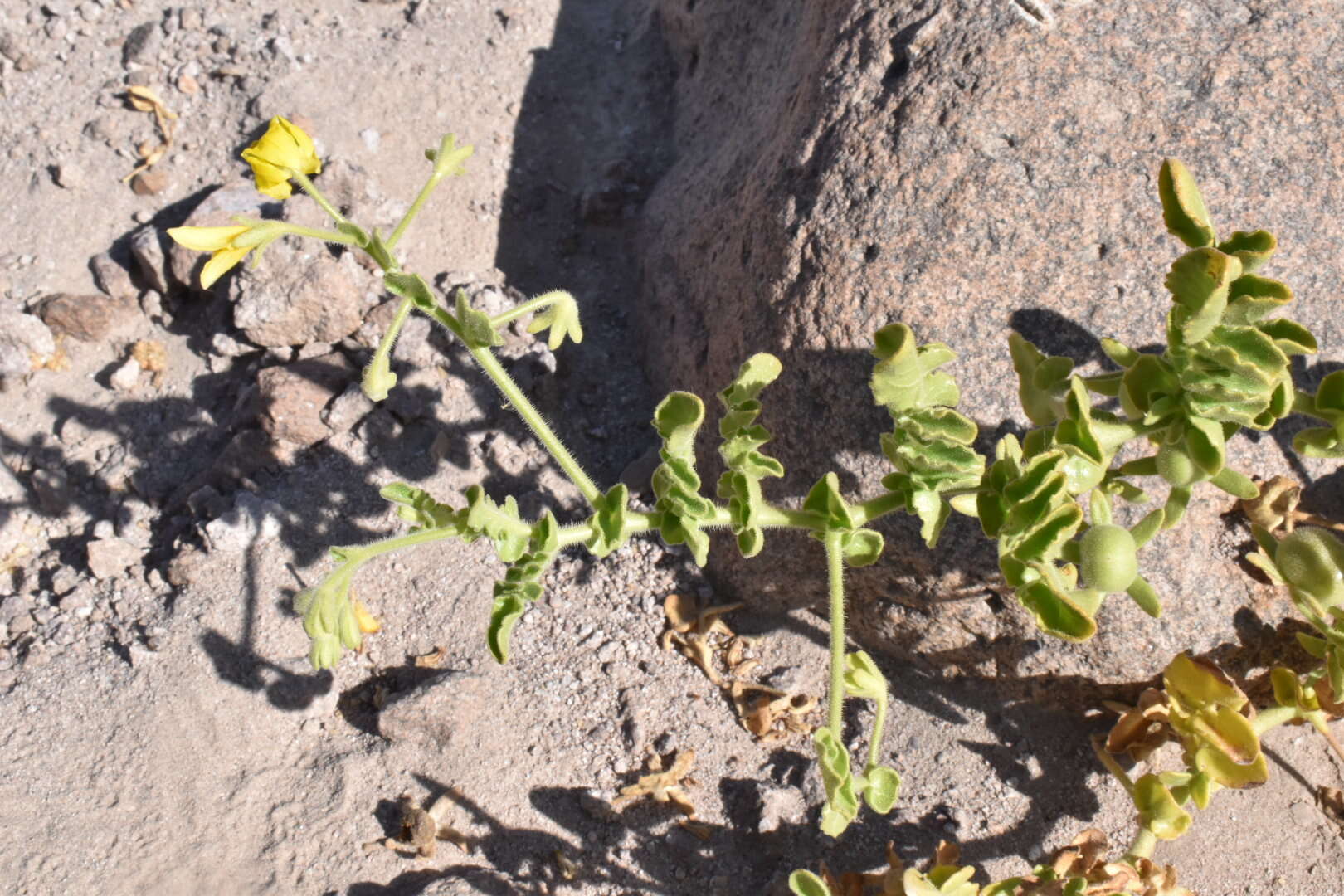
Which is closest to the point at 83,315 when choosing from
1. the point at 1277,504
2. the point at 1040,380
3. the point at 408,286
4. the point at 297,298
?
the point at 297,298

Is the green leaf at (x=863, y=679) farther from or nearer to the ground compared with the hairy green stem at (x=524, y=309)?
nearer to the ground

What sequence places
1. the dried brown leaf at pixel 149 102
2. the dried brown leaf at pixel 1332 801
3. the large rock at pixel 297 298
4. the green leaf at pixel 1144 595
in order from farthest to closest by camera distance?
1. the dried brown leaf at pixel 149 102
2. the large rock at pixel 297 298
3. the dried brown leaf at pixel 1332 801
4. the green leaf at pixel 1144 595

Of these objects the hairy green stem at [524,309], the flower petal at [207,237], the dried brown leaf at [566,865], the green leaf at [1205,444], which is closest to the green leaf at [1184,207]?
the green leaf at [1205,444]

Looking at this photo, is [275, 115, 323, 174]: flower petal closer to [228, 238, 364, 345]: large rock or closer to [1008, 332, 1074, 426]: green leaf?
[228, 238, 364, 345]: large rock

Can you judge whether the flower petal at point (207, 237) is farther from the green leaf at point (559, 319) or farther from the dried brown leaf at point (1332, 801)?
the dried brown leaf at point (1332, 801)

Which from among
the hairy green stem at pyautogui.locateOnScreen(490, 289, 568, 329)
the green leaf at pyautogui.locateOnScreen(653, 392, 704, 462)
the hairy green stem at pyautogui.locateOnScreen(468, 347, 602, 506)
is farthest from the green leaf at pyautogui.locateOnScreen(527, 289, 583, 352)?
the green leaf at pyautogui.locateOnScreen(653, 392, 704, 462)

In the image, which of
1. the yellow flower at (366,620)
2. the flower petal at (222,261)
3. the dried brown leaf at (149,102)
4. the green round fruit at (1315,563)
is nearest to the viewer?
the flower petal at (222,261)

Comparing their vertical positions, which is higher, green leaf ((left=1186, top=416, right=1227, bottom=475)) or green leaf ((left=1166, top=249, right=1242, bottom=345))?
green leaf ((left=1166, top=249, right=1242, bottom=345))
